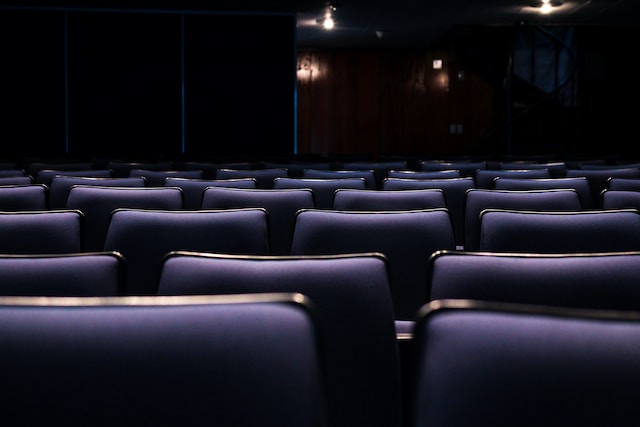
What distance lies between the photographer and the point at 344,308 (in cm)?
130

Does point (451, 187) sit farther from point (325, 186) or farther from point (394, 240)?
point (394, 240)

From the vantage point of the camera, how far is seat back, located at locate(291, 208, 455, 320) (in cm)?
206

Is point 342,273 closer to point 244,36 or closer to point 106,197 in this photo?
point 106,197

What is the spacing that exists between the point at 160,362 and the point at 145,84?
34.7 feet

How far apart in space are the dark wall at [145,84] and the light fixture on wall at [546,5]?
4.13 metres

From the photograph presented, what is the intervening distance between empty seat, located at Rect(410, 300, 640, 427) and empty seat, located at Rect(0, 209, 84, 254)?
1.53 metres

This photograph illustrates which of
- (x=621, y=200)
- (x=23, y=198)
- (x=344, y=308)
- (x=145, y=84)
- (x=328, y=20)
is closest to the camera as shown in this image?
(x=344, y=308)

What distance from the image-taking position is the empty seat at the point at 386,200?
288cm

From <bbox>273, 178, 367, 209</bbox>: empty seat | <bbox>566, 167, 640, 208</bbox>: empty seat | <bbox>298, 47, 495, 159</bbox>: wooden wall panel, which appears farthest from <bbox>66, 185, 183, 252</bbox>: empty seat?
<bbox>298, 47, 495, 159</bbox>: wooden wall panel

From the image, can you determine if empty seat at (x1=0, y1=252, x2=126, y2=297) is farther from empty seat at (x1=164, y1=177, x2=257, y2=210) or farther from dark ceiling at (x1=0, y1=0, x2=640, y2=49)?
dark ceiling at (x1=0, y1=0, x2=640, y2=49)

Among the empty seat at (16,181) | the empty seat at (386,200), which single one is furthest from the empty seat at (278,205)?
the empty seat at (16,181)

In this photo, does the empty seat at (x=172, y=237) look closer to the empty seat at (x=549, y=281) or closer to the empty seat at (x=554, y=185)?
the empty seat at (x=549, y=281)

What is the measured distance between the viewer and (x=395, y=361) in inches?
50.9

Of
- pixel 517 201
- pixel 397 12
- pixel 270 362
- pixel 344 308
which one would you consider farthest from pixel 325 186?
pixel 397 12
